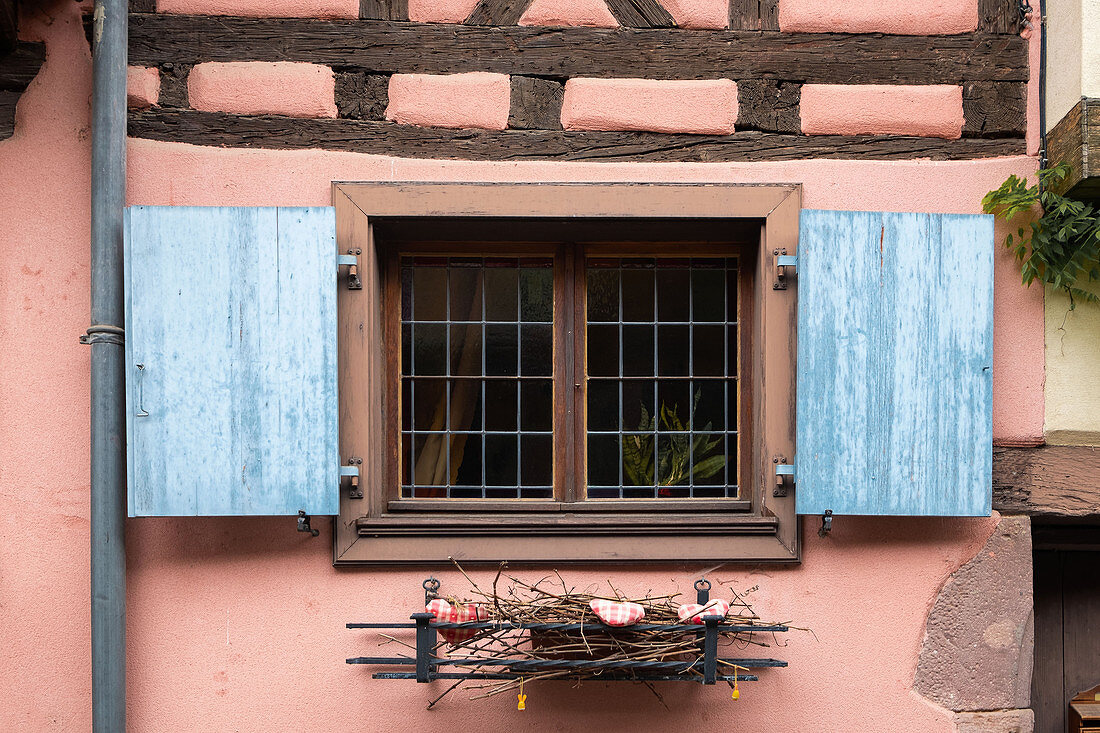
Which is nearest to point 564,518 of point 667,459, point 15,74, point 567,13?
point 667,459

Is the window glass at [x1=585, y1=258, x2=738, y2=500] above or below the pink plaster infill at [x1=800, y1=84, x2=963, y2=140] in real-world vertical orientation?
below

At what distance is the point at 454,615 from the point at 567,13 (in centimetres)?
220

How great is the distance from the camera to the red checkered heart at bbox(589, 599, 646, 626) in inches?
85.9

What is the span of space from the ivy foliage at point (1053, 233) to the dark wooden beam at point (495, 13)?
1871 millimetres

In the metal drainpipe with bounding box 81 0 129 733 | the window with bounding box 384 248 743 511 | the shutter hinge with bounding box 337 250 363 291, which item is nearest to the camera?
the metal drainpipe with bounding box 81 0 129 733

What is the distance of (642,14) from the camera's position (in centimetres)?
269

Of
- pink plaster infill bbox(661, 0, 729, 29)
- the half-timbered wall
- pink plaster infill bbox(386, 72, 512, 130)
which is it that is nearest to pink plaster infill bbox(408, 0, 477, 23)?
the half-timbered wall

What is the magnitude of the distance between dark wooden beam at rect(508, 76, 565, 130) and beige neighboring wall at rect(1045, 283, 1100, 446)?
196 centimetres

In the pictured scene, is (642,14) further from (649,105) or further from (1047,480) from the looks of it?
(1047,480)

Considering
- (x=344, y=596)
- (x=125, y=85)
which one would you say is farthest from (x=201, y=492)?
(x=125, y=85)

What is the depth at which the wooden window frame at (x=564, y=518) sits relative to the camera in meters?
2.57

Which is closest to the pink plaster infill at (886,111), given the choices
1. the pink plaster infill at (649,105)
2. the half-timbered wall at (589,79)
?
the half-timbered wall at (589,79)

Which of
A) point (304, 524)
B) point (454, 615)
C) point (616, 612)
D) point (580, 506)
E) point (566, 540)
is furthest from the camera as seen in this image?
point (580, 506)

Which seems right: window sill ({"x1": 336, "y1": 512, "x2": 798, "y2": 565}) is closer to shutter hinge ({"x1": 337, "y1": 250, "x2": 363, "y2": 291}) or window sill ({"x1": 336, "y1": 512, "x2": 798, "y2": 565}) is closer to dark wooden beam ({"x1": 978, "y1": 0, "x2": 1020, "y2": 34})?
shutter hinge ({"x1": 337, "y1": 250, "x2": 363, "y2": 291})
